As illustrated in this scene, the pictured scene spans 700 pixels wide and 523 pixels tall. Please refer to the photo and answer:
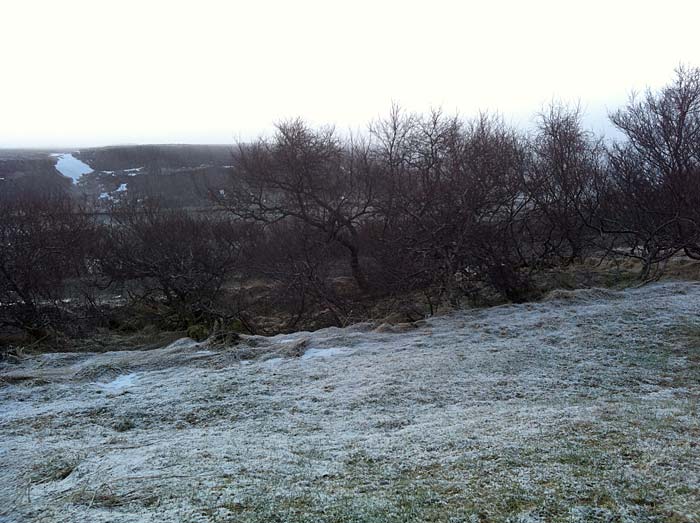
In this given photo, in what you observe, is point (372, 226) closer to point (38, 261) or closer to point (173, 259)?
point (173, 259)

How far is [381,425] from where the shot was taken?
4.27 meters

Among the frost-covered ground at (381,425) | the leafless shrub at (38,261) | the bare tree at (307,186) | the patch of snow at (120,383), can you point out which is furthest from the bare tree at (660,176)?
the leafless shrub at (38,261)

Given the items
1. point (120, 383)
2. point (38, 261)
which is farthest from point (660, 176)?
point (38, 261)

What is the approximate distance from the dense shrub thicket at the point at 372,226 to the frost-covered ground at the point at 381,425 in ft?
12.9

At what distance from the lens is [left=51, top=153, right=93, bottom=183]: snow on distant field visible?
4775cm

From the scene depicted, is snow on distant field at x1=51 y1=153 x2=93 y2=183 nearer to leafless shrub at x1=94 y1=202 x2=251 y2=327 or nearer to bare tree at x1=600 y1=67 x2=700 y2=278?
leafless shrub at x1=94 y1=202 x2=251 y2=327

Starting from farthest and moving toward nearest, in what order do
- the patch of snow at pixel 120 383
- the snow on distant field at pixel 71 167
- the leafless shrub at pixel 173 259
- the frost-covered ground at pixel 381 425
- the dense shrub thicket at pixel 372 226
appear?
the snow on distant field at pixel 71 167 < the leafless shrub at pixel 173 259 < the dense shrub thicket at pixel 372 226 < the patch of snow at pixel 120 383 < the frost-covered ground at pixel 381 425

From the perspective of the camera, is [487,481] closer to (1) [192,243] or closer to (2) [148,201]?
(1) [192,243]

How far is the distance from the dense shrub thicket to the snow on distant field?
32.3 metres

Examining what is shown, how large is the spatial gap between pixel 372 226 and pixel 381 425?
12.3 meters

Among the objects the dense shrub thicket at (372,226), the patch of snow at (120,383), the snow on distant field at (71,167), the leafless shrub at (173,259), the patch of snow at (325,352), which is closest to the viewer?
the patch of snow at (120,383)

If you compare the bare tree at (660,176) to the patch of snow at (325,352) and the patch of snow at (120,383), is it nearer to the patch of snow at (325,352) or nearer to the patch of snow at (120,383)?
the patch of snow at (325,352)

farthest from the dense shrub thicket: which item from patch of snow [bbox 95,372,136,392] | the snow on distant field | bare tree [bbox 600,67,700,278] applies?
the snow on distant field

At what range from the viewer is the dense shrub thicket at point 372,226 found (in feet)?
36.9
